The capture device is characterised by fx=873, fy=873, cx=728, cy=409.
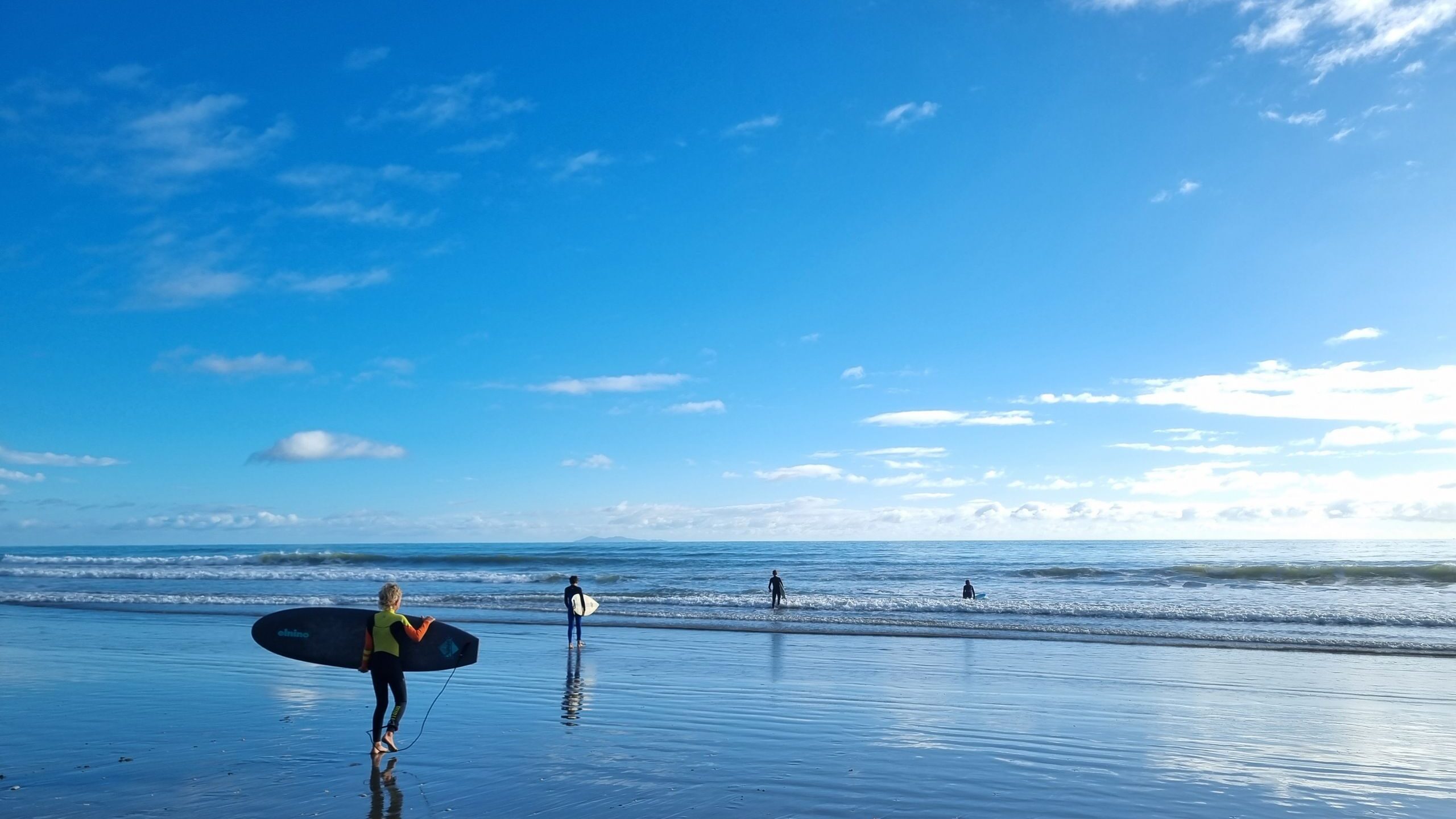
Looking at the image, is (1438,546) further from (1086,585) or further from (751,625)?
(751,625)

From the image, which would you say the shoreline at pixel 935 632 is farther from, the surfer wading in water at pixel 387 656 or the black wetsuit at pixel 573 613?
the surfer wading in water at pixel 387 656

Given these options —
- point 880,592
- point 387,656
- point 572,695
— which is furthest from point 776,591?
point 387,656

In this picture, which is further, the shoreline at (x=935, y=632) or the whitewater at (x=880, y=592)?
the whitewater at (x=880, y=592)

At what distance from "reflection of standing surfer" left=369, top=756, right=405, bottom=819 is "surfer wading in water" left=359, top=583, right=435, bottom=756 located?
30cm

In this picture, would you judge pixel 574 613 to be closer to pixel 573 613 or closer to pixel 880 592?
pixel 573 613

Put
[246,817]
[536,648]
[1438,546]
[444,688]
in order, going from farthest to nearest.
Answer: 1. [1438,546]
2. [536,648]
3. [444,688]
4. [246,817]

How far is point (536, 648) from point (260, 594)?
22419mm

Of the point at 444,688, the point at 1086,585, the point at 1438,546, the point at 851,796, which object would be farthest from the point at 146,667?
the point at 1438,546

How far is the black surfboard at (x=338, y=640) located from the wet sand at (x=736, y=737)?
32.7 inches

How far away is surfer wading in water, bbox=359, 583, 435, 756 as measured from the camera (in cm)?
882

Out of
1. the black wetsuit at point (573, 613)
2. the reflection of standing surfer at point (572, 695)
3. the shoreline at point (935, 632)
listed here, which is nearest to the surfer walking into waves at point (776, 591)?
the shoreline at point (935, 632)

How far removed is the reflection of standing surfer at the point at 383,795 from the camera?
705 centimetres

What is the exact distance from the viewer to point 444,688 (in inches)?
516

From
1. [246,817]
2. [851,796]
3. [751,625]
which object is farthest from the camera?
[751,625]
